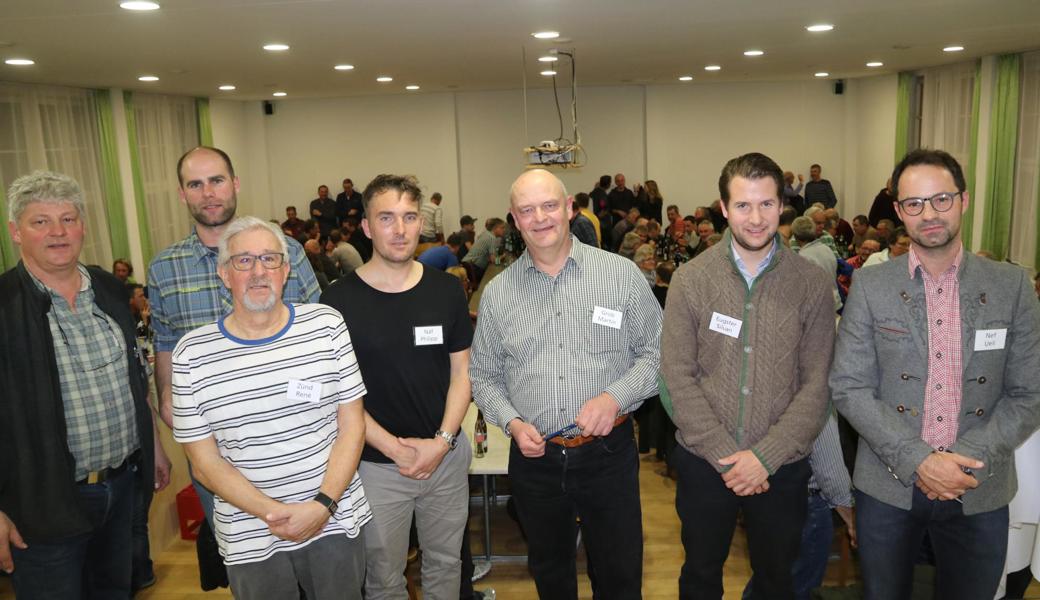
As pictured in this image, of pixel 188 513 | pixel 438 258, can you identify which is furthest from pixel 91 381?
pixel 438 258

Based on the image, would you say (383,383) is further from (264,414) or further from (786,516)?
(786,516)

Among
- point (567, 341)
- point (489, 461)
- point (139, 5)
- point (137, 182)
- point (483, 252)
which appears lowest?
point (489, 461)

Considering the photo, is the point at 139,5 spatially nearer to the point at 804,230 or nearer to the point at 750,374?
the point at 750,374

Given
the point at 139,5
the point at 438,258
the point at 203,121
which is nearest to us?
the point at 139,5

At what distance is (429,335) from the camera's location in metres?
2.42

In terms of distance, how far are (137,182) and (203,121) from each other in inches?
94.8

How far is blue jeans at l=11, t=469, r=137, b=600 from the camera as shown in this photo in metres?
2.34

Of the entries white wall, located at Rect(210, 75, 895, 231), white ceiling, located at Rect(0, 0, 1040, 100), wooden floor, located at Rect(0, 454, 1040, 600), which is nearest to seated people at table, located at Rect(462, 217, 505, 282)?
white ceiling, located at Rect(0, 0, 1040, 100)

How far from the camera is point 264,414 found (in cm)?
206

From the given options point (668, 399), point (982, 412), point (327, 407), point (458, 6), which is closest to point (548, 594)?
point (668, 399)

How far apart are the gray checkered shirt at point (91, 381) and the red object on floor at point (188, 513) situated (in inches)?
72.7

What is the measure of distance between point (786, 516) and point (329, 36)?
5.01 meters

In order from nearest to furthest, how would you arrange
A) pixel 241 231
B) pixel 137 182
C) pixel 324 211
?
1. pixel 241 231
2. pixel 137 182
3. pixel 324 211

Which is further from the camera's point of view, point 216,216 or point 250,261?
point 216,216
